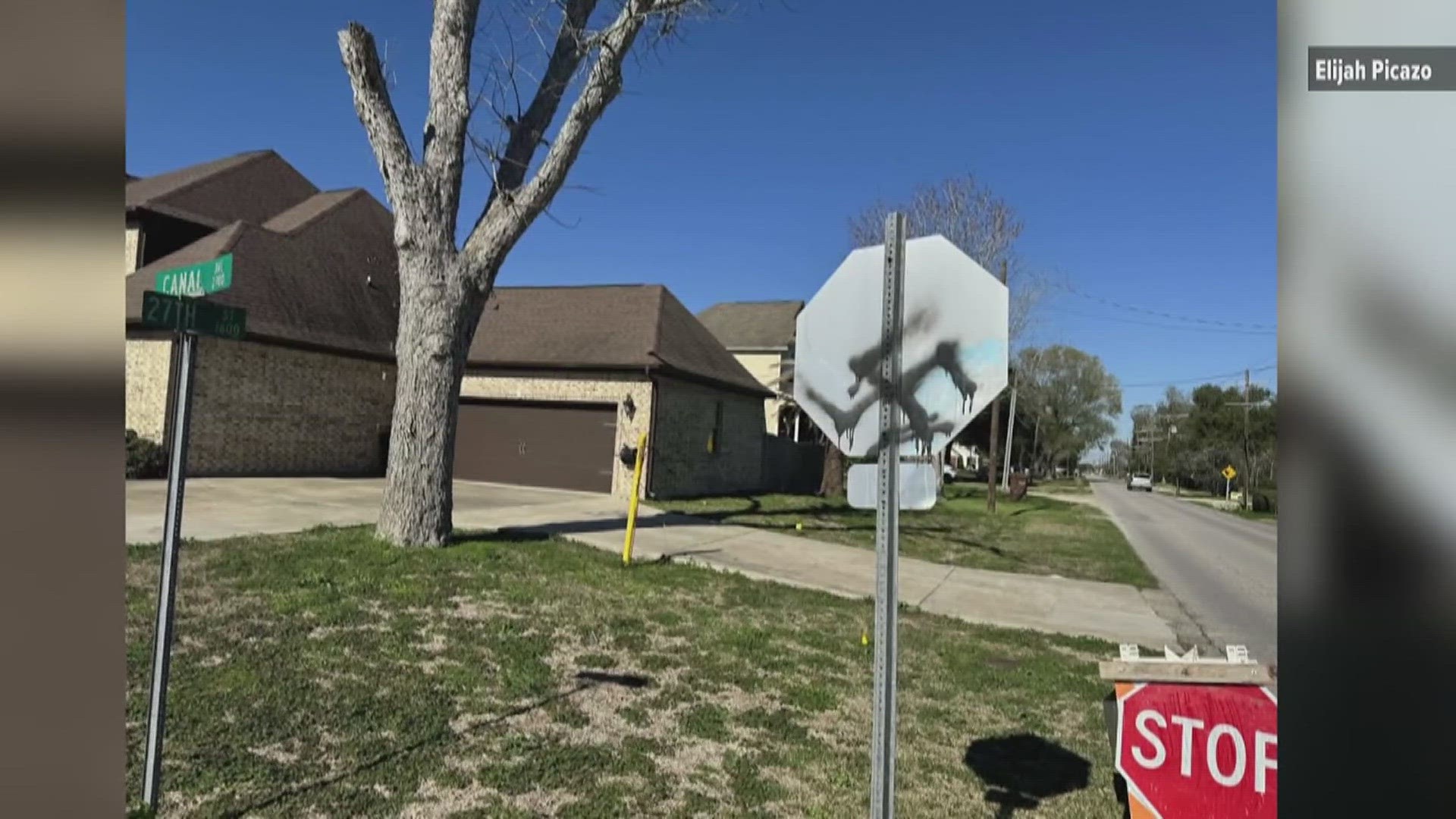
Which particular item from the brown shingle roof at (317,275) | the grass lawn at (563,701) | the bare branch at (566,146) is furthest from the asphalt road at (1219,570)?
the brown shingle roof at (317,275)

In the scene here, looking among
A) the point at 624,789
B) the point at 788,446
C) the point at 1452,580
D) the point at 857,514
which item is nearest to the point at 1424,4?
the point at 1452,580

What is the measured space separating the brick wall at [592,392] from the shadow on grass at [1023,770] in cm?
1406

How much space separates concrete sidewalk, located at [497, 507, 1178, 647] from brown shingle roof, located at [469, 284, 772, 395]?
6619mm

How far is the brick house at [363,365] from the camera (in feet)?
54.3

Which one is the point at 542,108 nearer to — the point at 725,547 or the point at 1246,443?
the point at 725,547

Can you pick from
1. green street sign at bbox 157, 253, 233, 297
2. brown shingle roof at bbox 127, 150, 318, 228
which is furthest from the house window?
green street sign at bbox 157, 253, 233, 297

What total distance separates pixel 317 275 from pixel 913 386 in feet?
65.3

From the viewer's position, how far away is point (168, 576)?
3.33m

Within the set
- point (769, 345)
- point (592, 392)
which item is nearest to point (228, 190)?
point (592, 392)

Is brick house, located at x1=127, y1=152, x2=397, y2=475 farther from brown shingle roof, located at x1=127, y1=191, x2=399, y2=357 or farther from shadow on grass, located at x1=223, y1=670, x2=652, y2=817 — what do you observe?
shadow on grass, located at x1=223, y1=670, x2=652, y2=817

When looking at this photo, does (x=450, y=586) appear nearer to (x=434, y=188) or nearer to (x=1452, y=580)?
(x=434, y=188)

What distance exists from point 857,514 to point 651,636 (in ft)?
42.2

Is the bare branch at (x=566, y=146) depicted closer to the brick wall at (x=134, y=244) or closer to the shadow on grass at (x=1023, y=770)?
the shadow on grass at (x=1023, y=770)

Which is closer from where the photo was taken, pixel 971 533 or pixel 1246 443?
pixel 971 533
